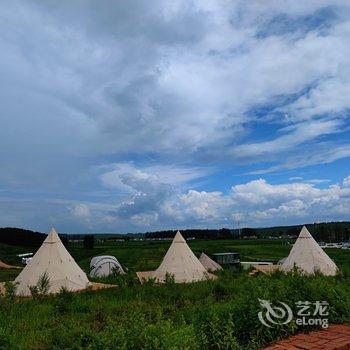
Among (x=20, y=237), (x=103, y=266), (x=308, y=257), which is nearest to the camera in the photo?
(x=308, y=257)

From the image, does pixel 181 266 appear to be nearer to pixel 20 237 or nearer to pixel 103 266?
pixel 103 266

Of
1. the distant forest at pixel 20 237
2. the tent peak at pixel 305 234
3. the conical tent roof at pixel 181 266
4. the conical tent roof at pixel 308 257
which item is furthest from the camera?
the distant forest at pixel 20 237

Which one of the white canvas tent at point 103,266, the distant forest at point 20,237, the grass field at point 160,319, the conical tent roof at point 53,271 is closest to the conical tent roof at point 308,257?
the conical tent roof at point 53,271

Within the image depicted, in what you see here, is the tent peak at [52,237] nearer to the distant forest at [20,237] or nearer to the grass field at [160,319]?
the grass field at [160,319]

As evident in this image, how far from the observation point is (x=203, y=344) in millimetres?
4641

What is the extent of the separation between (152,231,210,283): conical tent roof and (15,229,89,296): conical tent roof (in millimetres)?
3820

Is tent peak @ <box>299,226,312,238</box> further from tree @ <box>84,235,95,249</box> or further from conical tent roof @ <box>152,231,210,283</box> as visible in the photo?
tree @ <box>84,235,95,249</box>

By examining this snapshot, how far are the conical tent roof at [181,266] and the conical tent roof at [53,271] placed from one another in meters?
3.82

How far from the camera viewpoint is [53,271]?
1609 centimetres

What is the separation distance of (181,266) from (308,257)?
572cm

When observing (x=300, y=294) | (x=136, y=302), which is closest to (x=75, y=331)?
(x=300, y=294)

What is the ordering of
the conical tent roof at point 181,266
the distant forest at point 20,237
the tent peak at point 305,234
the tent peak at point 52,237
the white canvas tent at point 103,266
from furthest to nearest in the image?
the distant forest at point 20,237 < the white canvas tent at point 103,266 < the tent peak at point 305,234 < the conical tent roof at point 181,266 < the tent peak at point 52,237

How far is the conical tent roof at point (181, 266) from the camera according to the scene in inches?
743

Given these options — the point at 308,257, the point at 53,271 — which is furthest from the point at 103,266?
the point at 308,257
